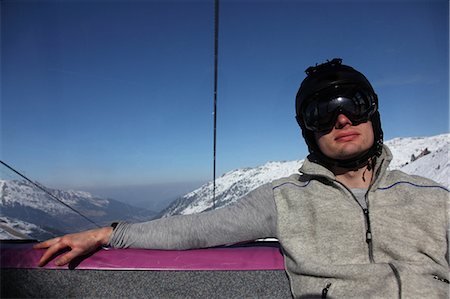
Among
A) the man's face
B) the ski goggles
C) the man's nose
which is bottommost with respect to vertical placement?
the man's face

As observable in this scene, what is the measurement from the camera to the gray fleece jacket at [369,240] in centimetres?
115

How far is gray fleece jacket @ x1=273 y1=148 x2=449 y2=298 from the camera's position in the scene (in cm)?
115

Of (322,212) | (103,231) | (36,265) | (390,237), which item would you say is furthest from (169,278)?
(390,237)

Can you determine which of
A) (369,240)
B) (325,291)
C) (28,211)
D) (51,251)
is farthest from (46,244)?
(28,211)

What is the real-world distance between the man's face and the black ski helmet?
0.03 metres

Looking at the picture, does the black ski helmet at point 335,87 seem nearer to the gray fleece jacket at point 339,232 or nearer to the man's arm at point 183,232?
the gray fleece jacket at point 339,232

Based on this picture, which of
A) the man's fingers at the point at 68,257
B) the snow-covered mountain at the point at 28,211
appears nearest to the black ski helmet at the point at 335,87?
the snow-covered mountain at the point at 28,211

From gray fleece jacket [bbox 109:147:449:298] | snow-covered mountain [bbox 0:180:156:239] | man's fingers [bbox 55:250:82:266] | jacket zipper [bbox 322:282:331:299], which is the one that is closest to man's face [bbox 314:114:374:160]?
gray fleece jacket [bbox 109:147:449:298]

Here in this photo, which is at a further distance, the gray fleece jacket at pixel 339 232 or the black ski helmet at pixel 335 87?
the black ski helmet at pixel 335 87

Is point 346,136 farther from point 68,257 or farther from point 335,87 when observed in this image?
point 68,257

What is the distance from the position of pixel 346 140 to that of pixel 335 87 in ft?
0.86

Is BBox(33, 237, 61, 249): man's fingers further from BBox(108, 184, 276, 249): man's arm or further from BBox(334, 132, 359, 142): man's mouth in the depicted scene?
BBox(334, 132, 359, 142): man's mouth

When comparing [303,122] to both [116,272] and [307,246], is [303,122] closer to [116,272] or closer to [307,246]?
[307,246]

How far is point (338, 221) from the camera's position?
1.28m
